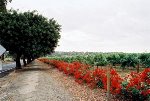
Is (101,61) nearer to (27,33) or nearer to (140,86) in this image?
(27,33)

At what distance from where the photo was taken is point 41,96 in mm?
17016

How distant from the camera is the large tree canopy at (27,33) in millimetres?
49312

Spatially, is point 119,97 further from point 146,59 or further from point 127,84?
point 146,59

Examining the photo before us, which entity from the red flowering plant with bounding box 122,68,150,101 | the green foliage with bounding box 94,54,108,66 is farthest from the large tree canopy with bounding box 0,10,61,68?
the red flowering plant with bounding box 122,68,150,101

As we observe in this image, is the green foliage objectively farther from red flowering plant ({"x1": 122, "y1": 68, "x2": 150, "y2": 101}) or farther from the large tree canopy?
red flowering plant ({"x1": 122, "y1": 68, "x2": 150, "y2": 101})

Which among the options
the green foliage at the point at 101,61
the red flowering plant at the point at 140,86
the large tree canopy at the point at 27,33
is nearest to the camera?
the red flowering plant at the point at 140,86

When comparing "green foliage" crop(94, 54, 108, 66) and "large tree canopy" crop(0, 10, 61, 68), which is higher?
"large tree canopy" crop(0, 10, 61, 68)

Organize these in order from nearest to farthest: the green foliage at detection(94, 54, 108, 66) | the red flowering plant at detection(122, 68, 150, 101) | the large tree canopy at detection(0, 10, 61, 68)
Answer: the red flowering plant at detection(122, 68, 150, 101)
the large tree canopy at detection(0, 10, 61, 68)
the green foliage at detection(94, 54, 108, 66)

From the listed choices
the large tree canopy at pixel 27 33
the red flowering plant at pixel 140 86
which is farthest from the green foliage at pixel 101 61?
the red flowering plant at pixel 140 86

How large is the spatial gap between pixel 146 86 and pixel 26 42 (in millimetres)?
37776

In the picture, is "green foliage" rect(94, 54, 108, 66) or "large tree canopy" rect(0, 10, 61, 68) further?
"green foliage" rect(94, 54, 108, 66)

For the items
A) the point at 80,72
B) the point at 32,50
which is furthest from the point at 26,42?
the point at 80,72

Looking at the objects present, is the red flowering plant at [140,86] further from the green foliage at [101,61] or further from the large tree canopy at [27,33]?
the green foliage at [101,61]

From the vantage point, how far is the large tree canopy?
49.3m
